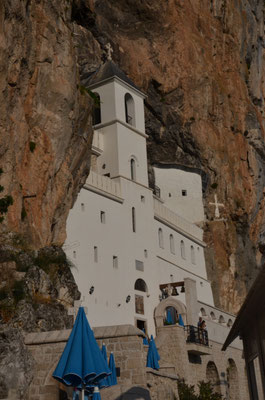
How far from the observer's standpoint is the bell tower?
119 feet

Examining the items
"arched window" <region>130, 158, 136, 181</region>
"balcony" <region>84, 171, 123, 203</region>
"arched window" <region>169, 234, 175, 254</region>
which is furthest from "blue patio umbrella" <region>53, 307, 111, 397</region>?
"arched window" <region>169, 234, 175, 254</region>

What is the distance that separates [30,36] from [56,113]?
3.37m

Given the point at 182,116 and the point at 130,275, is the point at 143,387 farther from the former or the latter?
the point at 182,116

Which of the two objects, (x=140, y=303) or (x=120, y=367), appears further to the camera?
A: (x=140, y=303)

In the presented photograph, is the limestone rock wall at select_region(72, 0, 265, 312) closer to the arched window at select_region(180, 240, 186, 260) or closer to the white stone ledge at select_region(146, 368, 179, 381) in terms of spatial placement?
the arched window at select_region(180, 240, 186, 260)

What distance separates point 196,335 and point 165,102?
18.6m

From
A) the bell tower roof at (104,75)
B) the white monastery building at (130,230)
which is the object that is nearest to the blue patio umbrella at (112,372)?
the white monastery building at (130,230)

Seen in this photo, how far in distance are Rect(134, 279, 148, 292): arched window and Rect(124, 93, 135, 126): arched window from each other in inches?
406

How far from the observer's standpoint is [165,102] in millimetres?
43812

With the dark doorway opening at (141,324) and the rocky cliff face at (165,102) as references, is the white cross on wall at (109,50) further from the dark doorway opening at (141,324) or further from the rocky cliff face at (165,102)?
the dark doorway opening at (141,324)

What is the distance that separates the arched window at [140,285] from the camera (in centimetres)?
3375

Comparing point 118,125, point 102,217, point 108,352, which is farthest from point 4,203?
point 118,125

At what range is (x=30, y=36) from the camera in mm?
24875

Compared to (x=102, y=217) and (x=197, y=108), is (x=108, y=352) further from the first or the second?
(x=197, y=108)
